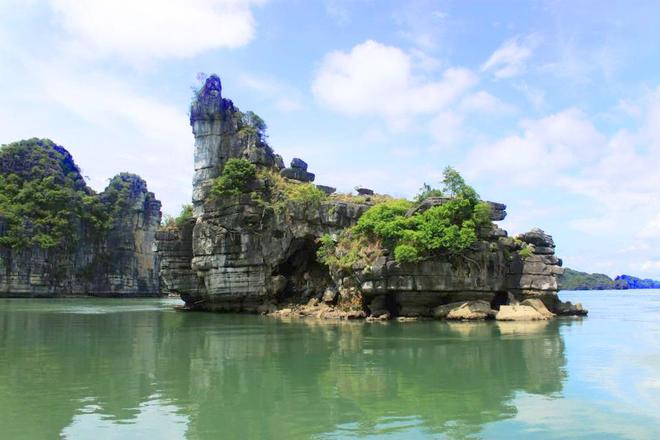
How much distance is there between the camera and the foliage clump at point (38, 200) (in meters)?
67.8

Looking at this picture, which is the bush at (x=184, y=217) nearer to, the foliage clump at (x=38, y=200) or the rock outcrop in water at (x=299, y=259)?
the rock outcrop in water at (x=299, y=259)

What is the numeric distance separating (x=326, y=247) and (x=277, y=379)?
1858 cm

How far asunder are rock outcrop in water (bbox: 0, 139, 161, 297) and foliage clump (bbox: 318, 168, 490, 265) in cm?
5206

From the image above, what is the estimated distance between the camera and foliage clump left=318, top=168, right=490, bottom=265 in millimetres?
25969

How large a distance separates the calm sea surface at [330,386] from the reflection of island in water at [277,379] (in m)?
0.03

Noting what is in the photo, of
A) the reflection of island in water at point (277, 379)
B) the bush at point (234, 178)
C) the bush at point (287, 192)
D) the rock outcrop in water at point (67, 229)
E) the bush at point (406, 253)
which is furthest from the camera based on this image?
the rock outcrop in water at point (67, 229)

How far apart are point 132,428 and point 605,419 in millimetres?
7142

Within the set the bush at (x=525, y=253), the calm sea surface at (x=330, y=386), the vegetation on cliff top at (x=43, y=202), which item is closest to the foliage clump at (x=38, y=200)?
the vegetation on cliff top at (x=43, y=202)

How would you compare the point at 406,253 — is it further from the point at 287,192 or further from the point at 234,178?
the point at 234,178

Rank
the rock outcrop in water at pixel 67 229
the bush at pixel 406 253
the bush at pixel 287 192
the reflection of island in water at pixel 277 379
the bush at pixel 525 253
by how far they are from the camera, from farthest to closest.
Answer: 1. the rock outcrop in water at pixel 67 229
2. the bush at pixel 287 192
3. the bush at pixel 525 253
4. the bush at pixel 406 253
5. the reflection of island in water at pixel 277 379

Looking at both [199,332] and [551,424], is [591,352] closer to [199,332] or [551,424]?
[551,424]

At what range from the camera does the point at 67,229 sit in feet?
237

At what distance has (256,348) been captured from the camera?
1675 cm

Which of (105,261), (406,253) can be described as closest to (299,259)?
(406,253)
